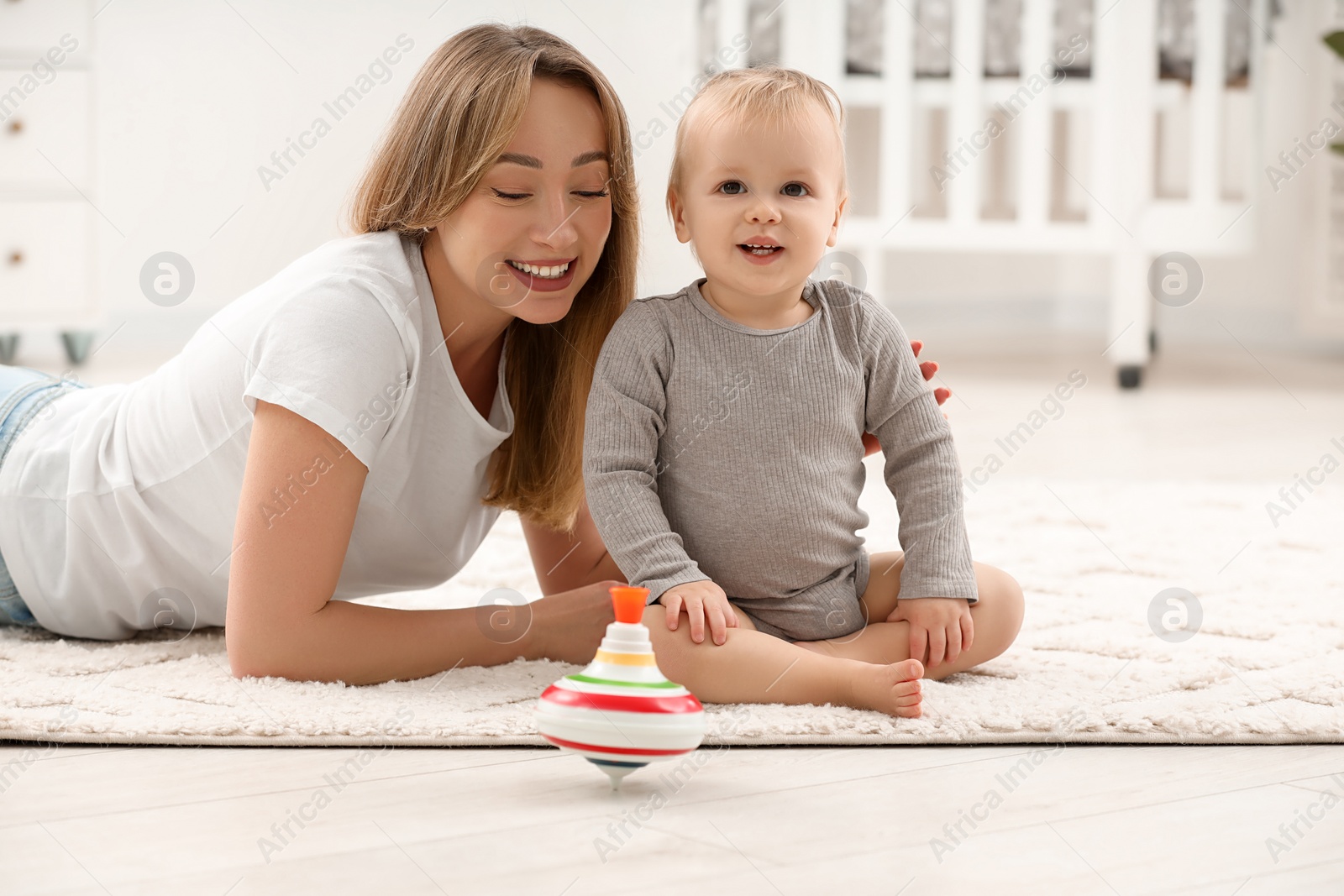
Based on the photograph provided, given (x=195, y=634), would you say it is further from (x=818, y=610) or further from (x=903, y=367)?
(x=903, y=367)

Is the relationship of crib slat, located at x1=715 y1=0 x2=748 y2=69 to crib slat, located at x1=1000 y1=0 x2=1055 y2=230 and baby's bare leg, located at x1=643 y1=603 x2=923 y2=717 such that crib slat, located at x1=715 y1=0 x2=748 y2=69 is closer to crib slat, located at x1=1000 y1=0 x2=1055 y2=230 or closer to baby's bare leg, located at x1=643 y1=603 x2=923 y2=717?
crib slat, located at x1=1000 y1=0 x2=1055 y2=230

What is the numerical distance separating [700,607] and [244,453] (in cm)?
38

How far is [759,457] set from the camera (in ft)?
3.16

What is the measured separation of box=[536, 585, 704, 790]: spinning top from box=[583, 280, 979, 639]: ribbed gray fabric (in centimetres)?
20

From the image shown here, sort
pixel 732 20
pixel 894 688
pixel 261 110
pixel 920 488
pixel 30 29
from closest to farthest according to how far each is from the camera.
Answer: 1. pixel 894 688
2. pixel 920 488
3. pixel 30 29
4. pixel 732 20
5. pixel 261 110

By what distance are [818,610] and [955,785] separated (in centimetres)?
23

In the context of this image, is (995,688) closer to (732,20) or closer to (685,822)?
(685,822)

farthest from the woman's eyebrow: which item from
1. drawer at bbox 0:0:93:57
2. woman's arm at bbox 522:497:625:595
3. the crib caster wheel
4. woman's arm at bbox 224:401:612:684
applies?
the crib caster wheel

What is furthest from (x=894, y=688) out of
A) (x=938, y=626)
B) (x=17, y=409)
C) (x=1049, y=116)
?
(x=1049, y=116)

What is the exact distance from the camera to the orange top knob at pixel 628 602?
743 millimetres

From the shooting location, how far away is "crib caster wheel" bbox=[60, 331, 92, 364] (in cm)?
294

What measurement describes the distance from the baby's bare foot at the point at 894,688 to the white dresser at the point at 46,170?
2309mm

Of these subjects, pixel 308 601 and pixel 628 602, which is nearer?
pixel 628 602

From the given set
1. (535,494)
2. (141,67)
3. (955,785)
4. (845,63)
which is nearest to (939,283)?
(845,63)
